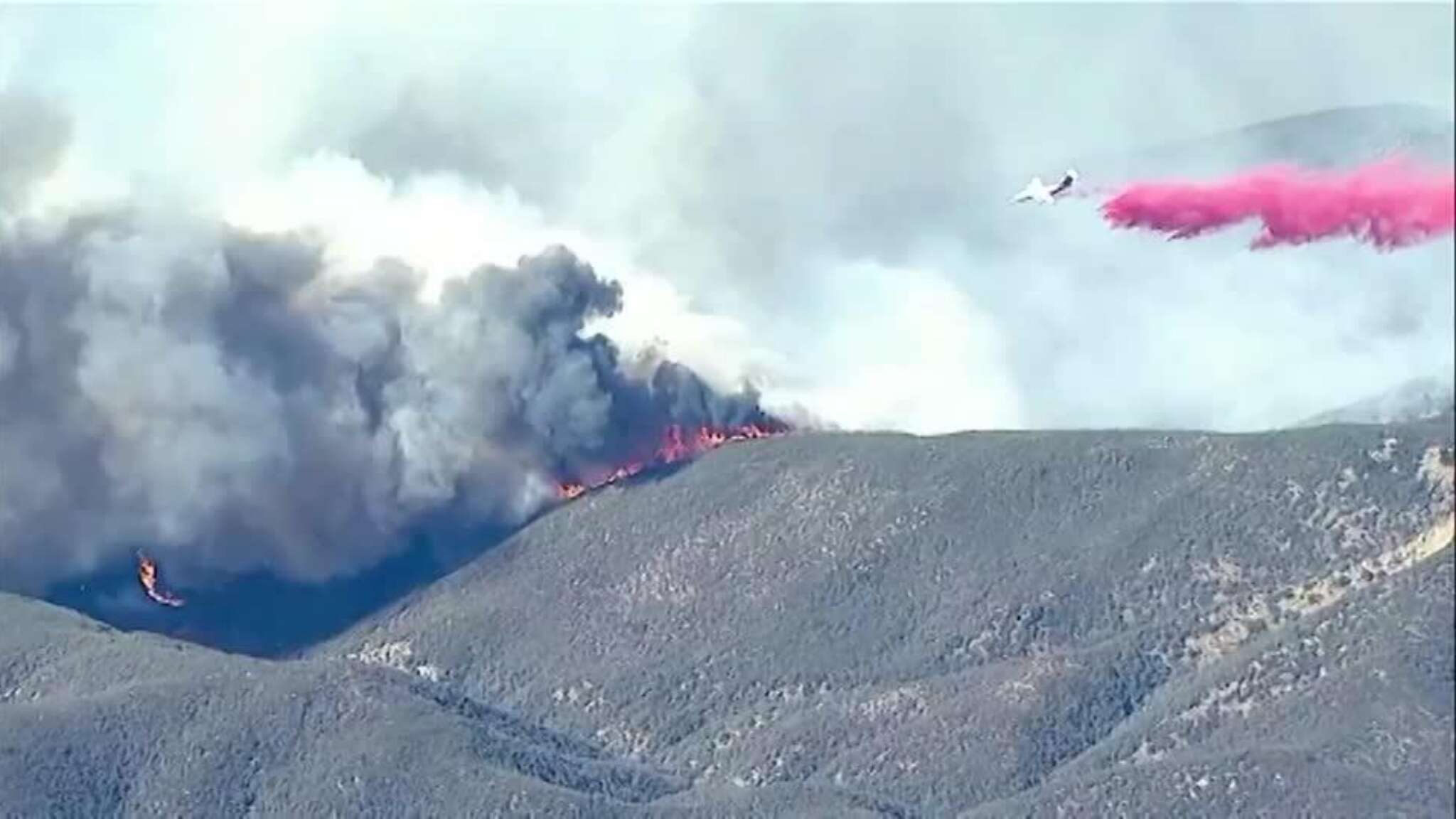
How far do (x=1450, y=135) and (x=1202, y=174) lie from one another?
1415 cm

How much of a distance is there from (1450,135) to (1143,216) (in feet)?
69.2

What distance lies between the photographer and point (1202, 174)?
646 ft

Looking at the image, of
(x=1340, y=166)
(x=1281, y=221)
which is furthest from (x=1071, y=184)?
(x=1340, y=166)

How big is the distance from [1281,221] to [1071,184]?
12.0 meters

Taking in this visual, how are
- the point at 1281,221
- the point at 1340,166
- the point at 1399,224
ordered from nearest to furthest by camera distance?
the point at 1399,224 → the point at 1281,221 → the point at 1340,166

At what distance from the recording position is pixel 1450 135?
189 meters

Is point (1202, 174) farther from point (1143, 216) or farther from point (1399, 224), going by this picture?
point (1399, 224)

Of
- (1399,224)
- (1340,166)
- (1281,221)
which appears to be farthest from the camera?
(1340,166)

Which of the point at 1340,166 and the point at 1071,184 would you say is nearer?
the point at 1071,184

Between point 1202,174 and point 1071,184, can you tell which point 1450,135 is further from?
point 1071,184

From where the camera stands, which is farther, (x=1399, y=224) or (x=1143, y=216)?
(x=1143, y=216)

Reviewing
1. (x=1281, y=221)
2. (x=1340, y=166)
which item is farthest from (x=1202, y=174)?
(x=1281, y=221)

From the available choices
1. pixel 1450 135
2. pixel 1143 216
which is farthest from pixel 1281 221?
pixel 1450 135

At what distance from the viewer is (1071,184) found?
164m
